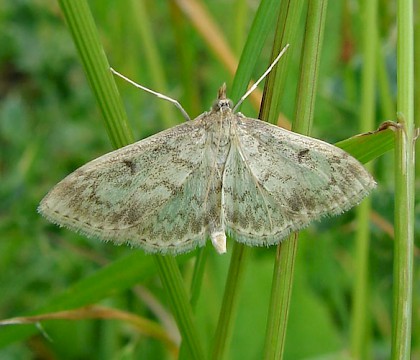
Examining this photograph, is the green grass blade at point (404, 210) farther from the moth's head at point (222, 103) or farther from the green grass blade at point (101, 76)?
the moth's head at point (222, 103)

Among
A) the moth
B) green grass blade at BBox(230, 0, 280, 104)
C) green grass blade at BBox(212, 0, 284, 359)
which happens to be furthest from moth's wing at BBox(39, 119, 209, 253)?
green grass blade at BBox(230, 0, 280, 104)

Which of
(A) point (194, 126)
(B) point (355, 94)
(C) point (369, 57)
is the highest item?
(B) point (355, 94)

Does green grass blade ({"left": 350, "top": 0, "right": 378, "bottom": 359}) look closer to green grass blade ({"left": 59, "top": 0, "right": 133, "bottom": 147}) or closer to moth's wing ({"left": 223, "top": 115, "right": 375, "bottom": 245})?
moth's wing ({"left": 223, "top": 115, "right": 375, "bottom": 245})

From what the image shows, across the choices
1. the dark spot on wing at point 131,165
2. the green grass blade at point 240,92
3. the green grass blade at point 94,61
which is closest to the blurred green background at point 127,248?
the dark spot on wing at point 131,165

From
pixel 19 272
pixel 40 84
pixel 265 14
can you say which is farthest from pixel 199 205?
pixel 40 84

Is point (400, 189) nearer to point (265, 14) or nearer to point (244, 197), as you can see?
point (265, 14)
